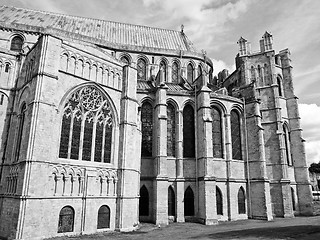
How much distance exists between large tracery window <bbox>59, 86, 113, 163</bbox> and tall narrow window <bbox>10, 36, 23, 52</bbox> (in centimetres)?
1163

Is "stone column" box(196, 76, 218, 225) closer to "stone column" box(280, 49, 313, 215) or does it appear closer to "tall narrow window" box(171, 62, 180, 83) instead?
"tall narrow window" box(171, 62, 180, 83)

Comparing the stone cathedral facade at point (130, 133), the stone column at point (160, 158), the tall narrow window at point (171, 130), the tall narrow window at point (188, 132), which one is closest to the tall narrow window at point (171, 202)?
the stone cathedral facade at point (130, 133)

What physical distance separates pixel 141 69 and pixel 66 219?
1914cm

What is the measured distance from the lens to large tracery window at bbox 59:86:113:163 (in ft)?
53.9

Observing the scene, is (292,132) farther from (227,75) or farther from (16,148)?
(16,148)

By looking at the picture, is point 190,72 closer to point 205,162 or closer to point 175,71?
point 175,71

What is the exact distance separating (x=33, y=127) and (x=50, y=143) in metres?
1.34

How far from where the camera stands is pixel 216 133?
25.0 metres

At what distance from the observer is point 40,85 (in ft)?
49.5

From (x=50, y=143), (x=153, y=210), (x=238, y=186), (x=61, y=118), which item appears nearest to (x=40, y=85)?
(x=61, y=118)

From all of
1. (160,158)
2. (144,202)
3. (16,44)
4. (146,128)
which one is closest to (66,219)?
(144,202)

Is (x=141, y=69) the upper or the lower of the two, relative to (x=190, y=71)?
lower

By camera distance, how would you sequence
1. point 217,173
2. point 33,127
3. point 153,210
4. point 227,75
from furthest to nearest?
1. point 227,75
2. point 217,173
3. point 153,210
4. point 33,127

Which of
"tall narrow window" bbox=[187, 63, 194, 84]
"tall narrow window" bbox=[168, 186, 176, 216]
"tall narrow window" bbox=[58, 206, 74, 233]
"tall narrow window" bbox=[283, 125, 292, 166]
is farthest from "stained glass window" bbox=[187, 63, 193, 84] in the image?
"tall narrow window" bbox=[58, 206, 74, 233]
